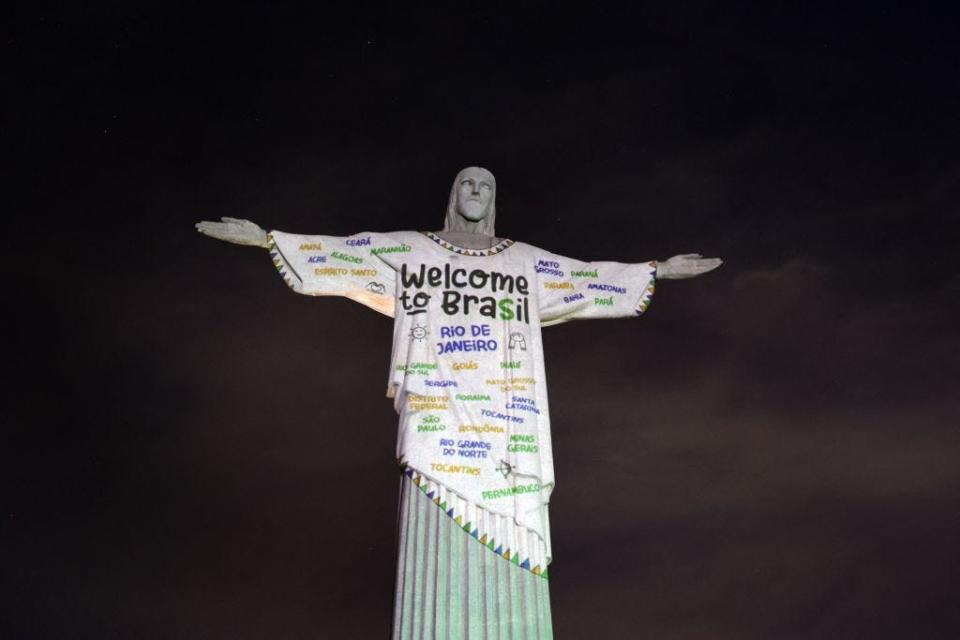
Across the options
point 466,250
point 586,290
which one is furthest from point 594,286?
point 466,250

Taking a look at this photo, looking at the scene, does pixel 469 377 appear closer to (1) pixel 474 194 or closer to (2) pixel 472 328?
(2) pixel 472 328

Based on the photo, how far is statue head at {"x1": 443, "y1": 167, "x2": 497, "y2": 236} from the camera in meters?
8.78

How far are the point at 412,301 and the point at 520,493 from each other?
179cm

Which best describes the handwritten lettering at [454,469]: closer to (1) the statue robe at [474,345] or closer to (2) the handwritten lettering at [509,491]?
(1) the statue robe at [474,345]

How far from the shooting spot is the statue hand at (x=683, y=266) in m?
8.73

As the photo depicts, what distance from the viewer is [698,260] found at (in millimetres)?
8758

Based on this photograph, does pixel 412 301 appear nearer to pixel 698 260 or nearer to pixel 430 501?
pixel 430 501

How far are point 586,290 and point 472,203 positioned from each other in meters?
1.25

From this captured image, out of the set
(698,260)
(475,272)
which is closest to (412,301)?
(475,272)

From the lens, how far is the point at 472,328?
809 centimetres

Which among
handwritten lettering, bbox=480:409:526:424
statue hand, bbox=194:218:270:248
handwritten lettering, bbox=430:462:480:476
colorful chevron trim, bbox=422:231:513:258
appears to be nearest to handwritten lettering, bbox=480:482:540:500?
handwritten lettering, bbox=430:462:480:476

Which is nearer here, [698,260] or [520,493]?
[520,493]

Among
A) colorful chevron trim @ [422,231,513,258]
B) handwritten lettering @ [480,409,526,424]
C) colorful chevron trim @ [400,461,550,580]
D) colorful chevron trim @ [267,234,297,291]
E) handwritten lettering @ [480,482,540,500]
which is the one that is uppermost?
colorful chevron trim @ [422,231,513,258]

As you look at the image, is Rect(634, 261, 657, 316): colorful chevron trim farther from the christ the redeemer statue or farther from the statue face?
the statue face
